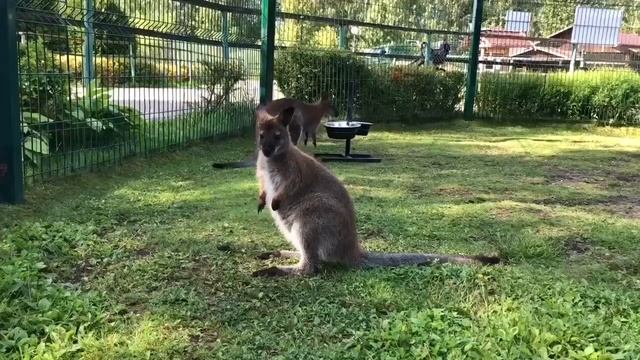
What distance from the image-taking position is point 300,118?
759cm

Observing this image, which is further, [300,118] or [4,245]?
[300,118]

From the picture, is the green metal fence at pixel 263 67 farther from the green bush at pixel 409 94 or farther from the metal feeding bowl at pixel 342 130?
the metal feeding bowl at pixel 342 130

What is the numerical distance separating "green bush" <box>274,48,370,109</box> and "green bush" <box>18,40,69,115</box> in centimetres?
575

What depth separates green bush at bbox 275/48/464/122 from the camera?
1078 centimetres

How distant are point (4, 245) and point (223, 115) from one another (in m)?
5.10

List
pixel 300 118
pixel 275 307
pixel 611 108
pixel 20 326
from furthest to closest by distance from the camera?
pixel 611 108
pixel 300 118
pixel 275 307
pixel 20 326

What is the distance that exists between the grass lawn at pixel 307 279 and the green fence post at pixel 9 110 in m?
0.21

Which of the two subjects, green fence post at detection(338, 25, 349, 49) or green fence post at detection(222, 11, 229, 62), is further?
green fence post at detection(338, 25, 349, 49)

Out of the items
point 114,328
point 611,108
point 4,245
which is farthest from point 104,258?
point 611,108

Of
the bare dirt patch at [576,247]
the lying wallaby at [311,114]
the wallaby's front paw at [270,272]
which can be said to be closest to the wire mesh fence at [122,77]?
the lying wallaby at [311,114]

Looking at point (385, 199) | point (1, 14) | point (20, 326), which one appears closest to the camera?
point (20, 326)

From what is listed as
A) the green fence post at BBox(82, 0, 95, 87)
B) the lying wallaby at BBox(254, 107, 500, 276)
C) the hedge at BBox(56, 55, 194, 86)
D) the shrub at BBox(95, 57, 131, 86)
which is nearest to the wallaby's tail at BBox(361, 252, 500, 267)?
the lying wallaby at BBox(254, 107, 500, 276)

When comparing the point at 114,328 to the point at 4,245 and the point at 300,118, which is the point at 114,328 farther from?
the point at 300,118

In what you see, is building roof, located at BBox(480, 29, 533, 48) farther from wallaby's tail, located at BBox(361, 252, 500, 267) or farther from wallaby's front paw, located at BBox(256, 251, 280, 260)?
wallaby's front paw, located at BBox(256, 251, 280, 260)
